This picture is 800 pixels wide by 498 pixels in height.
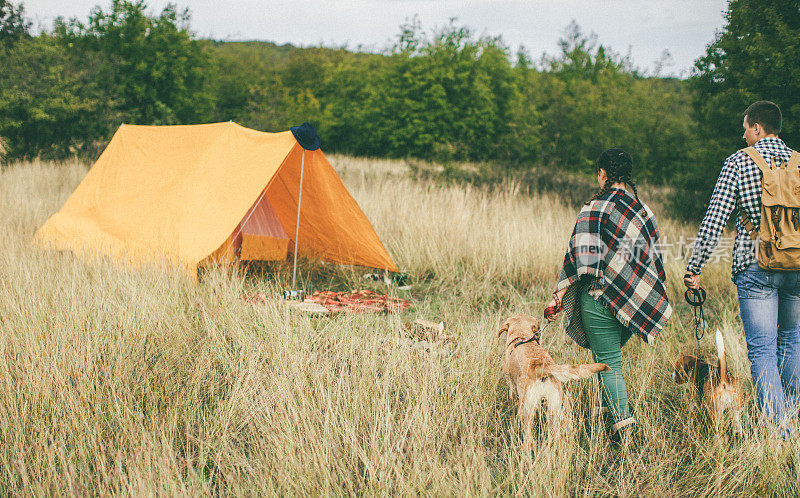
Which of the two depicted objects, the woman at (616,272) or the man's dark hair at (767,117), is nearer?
the woman at (616,272)

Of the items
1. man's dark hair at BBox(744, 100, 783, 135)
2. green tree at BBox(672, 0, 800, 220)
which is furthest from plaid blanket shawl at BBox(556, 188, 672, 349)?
green tree at BBox(672, 0, 800, 220)

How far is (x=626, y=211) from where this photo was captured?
2.49 meters

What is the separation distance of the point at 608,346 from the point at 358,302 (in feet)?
9.22

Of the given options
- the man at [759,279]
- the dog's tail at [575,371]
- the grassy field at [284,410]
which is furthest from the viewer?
the man at [759,279]

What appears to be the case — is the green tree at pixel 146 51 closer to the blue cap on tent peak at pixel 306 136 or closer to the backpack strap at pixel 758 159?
the blue cap on tent peak at pixel 306 136

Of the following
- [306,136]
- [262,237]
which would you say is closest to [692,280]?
[306,136]

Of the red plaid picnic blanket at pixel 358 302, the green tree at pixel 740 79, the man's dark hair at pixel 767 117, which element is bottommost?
the red plaid picnic blanket at pixel 358 302

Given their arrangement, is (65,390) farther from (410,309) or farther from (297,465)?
(410,309)

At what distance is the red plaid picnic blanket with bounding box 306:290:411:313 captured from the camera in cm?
461

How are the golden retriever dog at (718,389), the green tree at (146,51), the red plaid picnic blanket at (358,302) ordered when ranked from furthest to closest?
the green tree at (146,51) < the red plaid picnic blanket at (358,302) < the golden retriever dog at (718,389)

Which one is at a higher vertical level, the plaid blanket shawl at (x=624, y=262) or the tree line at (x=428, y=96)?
the tree line at (x=428, y=96)

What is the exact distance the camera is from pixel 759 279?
8.57 ft

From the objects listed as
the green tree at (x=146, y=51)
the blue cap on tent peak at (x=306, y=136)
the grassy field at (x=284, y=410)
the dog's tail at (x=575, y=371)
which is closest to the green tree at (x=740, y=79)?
the grassy field at (x=284, y=410)

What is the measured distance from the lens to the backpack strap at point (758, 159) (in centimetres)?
256
